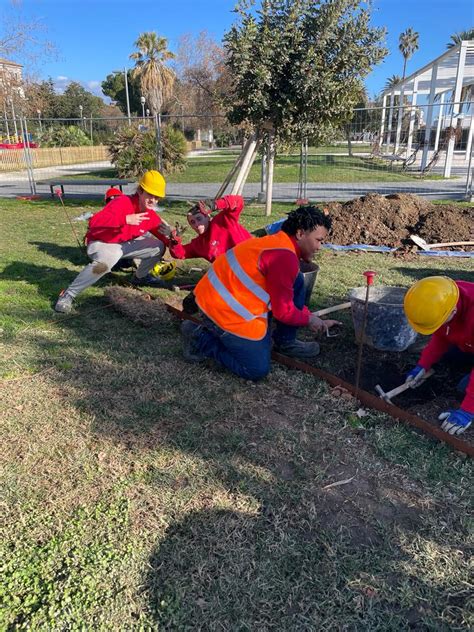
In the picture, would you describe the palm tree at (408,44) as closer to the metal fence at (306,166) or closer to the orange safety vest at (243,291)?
the metal fence at (306,166)

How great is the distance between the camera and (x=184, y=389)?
335 cm

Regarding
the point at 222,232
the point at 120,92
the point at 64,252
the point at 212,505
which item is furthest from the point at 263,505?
the point at 120,92

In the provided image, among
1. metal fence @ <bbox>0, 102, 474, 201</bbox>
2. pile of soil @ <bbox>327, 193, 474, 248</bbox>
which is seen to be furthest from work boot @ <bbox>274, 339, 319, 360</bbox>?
metal fence @ <bbox>0, 102, 474, 201</bbox>

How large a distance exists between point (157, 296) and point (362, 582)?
151 inches

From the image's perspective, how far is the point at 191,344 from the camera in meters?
3.69

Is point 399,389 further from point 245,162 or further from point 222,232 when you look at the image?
point 245,162

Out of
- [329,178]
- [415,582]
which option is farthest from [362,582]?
[329,178]

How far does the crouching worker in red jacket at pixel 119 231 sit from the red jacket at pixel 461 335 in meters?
2.86

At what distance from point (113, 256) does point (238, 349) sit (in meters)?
2.22

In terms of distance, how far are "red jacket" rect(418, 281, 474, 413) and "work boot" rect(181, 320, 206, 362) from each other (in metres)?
1.59

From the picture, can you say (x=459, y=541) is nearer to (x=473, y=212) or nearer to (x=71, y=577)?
(x=71, y=577)

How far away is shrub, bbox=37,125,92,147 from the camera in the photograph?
97.8 feet

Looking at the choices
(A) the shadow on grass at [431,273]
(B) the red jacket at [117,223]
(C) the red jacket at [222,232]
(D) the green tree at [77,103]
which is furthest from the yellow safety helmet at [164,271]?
(D) the green tree at [77,103]

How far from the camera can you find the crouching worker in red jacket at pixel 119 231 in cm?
469
